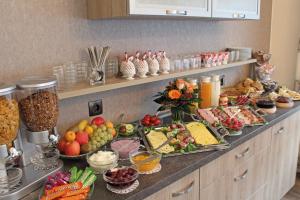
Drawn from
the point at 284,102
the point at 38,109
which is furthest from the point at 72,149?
the point at 284,102

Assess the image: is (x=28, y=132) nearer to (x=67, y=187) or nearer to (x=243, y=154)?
(x=67, y=187)

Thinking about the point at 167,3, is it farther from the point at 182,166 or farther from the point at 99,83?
the point at 182,166

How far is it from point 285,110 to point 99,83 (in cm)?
145

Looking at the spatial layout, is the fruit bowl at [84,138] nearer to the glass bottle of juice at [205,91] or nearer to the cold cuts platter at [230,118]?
the cold cuts platter at [230,118]

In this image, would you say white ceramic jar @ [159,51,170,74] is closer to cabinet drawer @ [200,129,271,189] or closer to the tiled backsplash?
the tiled backsplash

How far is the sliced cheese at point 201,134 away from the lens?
1.57 metres

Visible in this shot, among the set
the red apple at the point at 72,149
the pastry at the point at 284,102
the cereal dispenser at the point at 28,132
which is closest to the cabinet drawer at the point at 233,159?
the pastry at the point at 284,102

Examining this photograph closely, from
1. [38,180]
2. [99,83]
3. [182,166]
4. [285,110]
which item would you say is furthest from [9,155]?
[285,110]

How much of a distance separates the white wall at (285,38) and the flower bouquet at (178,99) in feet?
5.70

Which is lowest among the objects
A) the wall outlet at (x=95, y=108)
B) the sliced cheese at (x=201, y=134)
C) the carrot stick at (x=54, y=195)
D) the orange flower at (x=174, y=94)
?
the carrot stick at (x=54, y=195)

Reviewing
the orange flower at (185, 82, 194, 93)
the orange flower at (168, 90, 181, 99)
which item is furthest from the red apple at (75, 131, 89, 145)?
the orange flower at (185, 82, 194, 93)

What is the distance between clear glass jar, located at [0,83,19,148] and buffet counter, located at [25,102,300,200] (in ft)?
0.83

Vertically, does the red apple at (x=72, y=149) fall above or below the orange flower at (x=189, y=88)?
below

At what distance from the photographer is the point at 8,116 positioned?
1069 mm
